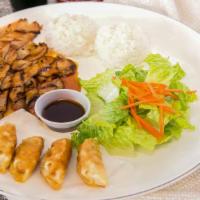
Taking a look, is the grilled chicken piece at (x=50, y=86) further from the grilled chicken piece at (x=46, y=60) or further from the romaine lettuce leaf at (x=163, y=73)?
the romaine lettuce leaf at (x=163, y=73)

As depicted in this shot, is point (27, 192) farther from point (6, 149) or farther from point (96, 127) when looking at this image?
point (96, 127)

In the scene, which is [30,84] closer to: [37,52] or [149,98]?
[37,52]

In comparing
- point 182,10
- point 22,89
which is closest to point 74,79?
point 22,89

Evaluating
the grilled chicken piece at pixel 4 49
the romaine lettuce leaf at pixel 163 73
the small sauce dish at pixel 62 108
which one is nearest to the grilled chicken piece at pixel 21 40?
the grilled chicken piece at pixel 4 49

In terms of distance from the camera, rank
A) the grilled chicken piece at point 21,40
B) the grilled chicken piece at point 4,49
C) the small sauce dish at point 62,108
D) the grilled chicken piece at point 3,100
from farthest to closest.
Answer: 1. the grilled chicken piece at point 21,40
2. the grilled chicken piece at point 4,49
3. the grilled chicken piece at point 3,100
4. the small sauce dish at point 62,108

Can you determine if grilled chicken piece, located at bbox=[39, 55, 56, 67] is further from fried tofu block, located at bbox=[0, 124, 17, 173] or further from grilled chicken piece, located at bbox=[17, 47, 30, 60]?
fried tofu block, located at bbox=[0, 124, 17, 173]

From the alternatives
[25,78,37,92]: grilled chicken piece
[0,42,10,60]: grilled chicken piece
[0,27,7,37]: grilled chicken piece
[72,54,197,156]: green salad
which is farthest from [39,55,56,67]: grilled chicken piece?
[72,54,197,156]: green salad
